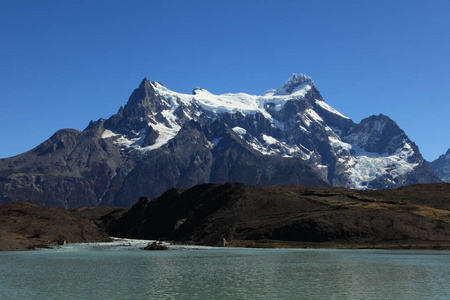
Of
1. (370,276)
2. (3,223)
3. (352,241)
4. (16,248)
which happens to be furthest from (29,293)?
(352,241)

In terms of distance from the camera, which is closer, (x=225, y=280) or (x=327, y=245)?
(x=225, y=280)

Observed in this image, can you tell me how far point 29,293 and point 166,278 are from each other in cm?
2017

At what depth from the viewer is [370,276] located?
75.7 metres

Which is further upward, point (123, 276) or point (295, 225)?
point (295, 225)

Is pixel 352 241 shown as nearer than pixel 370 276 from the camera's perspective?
No

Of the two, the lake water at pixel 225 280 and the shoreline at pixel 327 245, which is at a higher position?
the shoreline at pixel 327 245

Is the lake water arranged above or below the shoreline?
below

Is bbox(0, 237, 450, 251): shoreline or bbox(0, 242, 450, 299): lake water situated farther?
bbox(0, 237, 450, 251): shoreline

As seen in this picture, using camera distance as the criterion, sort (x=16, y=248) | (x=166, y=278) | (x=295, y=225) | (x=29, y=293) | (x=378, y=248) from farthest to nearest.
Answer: (x=295, y=225) < (x=378, y=248) < (x=16, y=248) < (x=166, y=278) < (x=29, y=293)

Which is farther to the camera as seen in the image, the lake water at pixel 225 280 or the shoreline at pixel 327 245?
the shoreline at pixel 327 245

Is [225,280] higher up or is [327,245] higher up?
[327,245]

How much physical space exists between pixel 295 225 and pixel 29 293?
431 ft

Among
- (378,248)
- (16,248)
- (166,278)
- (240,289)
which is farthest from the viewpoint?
(378,248)

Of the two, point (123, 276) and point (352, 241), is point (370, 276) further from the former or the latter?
point (352, 241)
